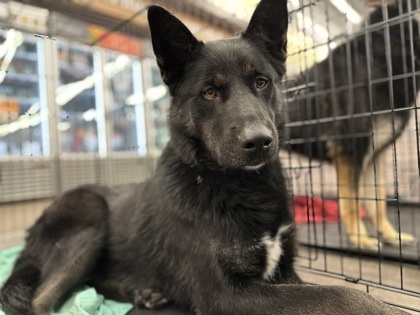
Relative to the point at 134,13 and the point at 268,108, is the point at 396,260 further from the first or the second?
the point at 134,13

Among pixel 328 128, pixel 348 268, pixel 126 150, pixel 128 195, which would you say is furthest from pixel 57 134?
pixel 348 268

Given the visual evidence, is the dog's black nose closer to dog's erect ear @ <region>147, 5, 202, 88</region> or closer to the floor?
dog's erect ear @ <region>147, 5, 202, 88</region>

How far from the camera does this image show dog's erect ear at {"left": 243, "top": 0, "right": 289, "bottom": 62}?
1670 mm

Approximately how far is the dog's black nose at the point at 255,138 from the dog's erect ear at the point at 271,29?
0.59 metres

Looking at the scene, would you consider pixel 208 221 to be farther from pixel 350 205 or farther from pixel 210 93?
pixel 350 205

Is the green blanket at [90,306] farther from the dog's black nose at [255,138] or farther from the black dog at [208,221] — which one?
the dog's black nose at [255,138]

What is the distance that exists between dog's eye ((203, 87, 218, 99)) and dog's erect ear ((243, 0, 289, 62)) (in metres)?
0.39

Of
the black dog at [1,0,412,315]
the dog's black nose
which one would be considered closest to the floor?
the black dog at [1,0,412,315]

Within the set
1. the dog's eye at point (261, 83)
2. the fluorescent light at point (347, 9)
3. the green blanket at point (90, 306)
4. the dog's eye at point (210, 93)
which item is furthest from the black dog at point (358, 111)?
the green blanket at point (90, 306)

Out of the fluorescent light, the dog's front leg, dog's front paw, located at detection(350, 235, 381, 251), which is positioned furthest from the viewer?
dog's front paw, located at detection(350, 235, 381, 251)

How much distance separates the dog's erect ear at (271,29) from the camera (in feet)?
5.48

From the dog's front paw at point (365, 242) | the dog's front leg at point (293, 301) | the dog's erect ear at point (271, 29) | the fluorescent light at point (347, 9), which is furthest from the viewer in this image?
the dog's front paw at point (365, 242)

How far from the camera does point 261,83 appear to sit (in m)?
1.60

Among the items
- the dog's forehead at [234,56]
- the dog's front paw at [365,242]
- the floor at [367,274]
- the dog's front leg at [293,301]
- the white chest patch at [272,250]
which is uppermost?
the dog's forehead at [234,56]
